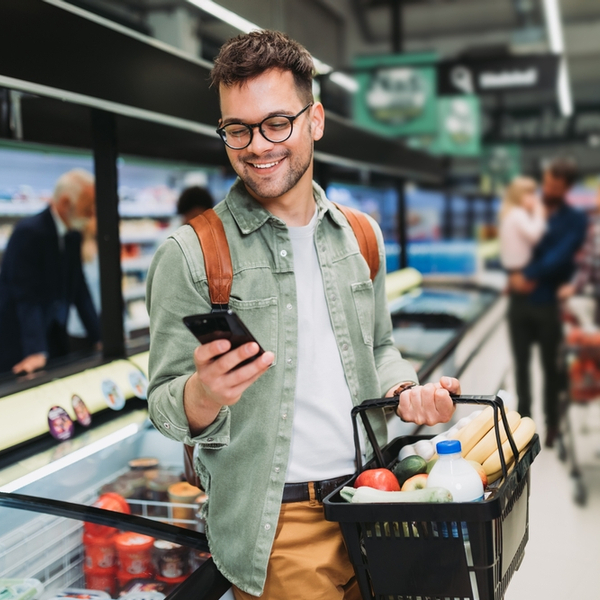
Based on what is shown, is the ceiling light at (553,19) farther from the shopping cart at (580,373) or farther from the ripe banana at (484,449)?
the ripe banana at (484,449)

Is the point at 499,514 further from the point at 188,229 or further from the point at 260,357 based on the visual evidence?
the point at 188,229

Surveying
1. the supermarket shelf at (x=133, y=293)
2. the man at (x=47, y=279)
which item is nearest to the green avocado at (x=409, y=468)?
the man at (x=47, y=279)

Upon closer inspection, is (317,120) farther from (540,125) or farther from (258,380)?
(540,125)

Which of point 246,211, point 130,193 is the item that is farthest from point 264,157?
point 130,193

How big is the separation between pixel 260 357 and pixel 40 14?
1.38m

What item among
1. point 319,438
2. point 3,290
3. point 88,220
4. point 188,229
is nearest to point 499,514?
point 319,438

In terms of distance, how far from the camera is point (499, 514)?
1.36 m

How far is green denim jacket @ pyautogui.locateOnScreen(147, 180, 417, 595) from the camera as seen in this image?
154 centimetres

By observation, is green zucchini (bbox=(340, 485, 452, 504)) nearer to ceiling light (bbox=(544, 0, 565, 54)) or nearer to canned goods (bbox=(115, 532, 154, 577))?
canned goods (bbox=(115, 532, 154, 577))

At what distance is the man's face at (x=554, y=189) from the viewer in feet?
19.3

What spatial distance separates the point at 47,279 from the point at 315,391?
12.2 ft

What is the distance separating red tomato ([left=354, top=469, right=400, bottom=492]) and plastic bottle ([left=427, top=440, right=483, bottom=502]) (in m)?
0.14

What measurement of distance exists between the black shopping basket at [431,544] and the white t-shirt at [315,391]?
164 mm

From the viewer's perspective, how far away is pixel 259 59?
61.2 inches
